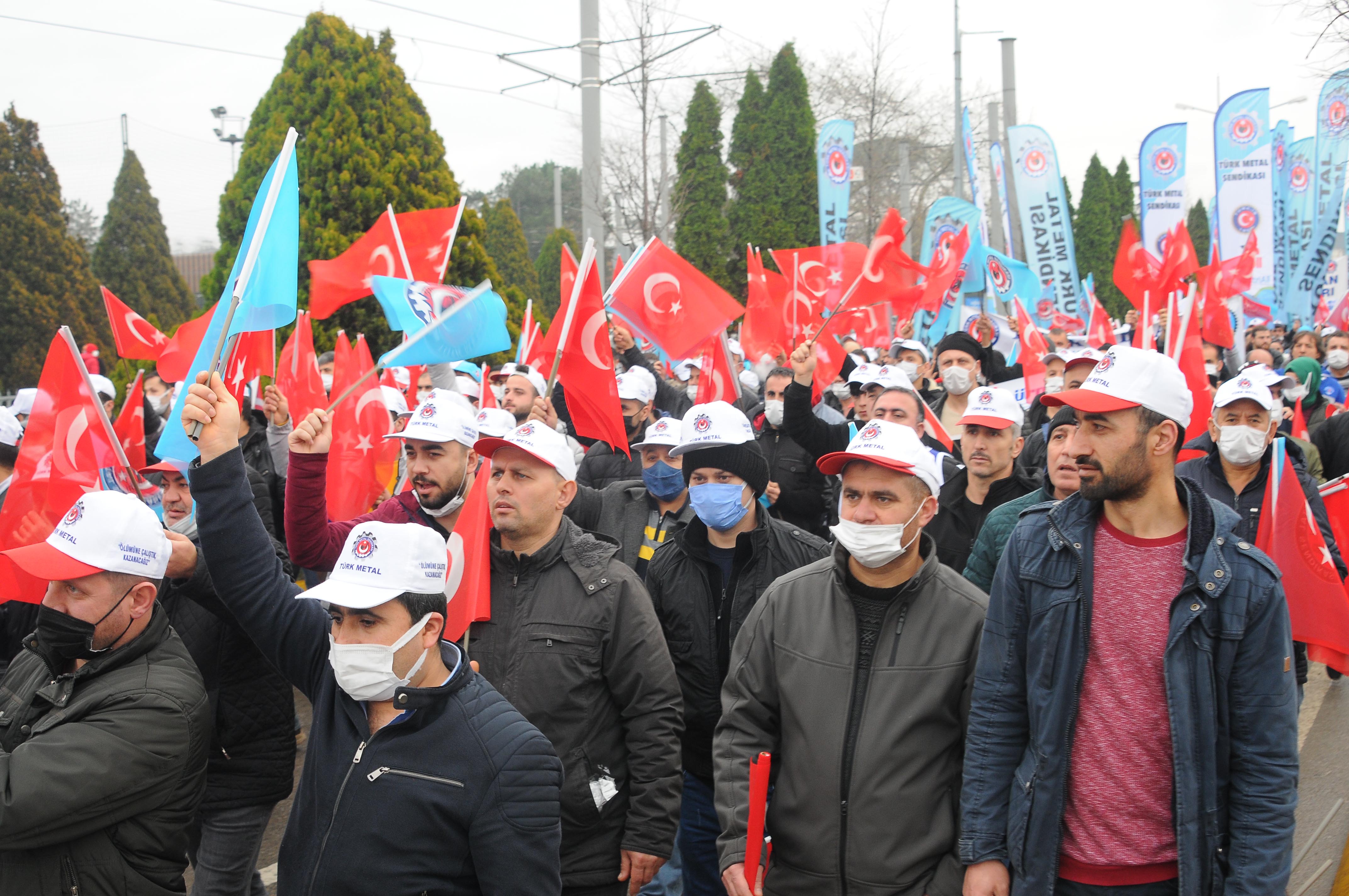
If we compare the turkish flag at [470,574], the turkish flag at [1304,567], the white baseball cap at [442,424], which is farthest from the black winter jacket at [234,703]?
the turkish flag at [1304,567]

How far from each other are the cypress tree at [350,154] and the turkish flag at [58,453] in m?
7.24

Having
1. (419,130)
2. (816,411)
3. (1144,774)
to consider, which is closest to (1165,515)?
(1144,774)

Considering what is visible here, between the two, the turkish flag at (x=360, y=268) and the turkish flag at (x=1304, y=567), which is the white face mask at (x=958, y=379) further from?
the turkish flag at (x=360, y=268)

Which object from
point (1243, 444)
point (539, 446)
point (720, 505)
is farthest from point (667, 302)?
point (539, 446)

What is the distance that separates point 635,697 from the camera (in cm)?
338

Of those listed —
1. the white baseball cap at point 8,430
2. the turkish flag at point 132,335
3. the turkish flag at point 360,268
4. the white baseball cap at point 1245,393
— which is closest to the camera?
the white baseball cap at point 8,430

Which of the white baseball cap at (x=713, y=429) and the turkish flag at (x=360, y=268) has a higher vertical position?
the turkish flag at (x=360, y=268)

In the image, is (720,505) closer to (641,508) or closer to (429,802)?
(641,508)

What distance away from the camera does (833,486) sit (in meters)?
6.79

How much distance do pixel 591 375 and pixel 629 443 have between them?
1988 mm

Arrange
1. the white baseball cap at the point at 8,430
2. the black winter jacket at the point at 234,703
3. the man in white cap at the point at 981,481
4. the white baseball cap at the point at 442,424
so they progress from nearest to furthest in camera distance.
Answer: the black winter jacket at the point at 234,703 < the white baseball cap at the point at 442,424 < the man in white cap at the point at 981,481 < the white baseball cap at the point at 8,430

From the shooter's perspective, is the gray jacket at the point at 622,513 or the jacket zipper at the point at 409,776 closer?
the jacket zipper at the point at 409,776

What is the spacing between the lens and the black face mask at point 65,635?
295 centimetres

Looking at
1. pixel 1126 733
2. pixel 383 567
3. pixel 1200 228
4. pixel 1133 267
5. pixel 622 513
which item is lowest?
pixel 1126 733
